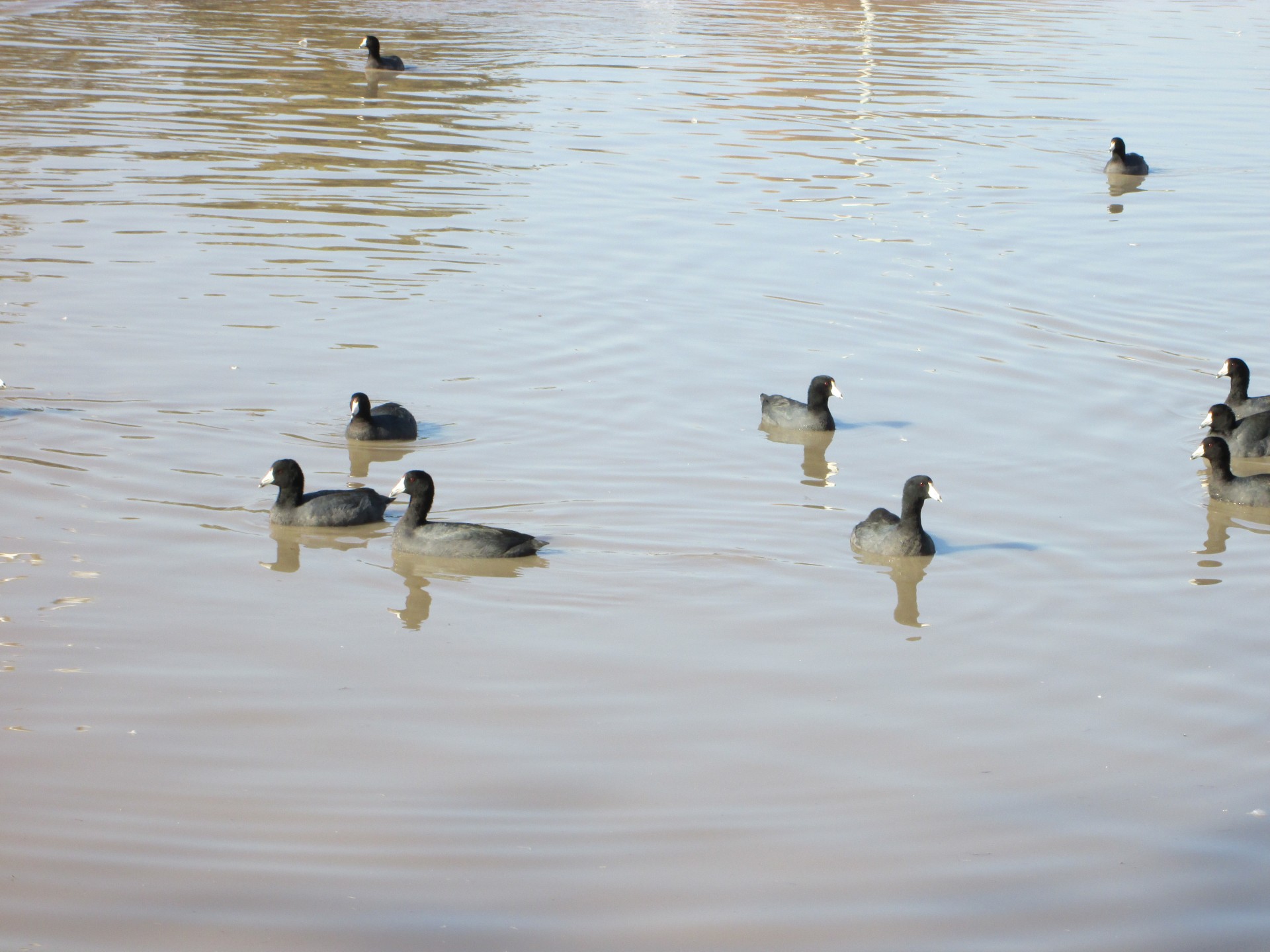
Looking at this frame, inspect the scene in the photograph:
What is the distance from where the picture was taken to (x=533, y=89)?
31.5 m

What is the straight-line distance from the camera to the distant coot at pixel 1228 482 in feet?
42.3

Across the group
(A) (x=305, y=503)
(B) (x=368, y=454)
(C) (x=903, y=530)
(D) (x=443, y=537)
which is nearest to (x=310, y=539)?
(A) (x=305, y=503)

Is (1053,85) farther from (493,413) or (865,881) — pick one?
(865,881)

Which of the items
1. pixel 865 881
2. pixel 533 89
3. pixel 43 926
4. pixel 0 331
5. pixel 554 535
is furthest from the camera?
pixel 533 89

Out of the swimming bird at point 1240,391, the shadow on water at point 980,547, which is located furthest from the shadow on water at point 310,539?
the swimming bird at point 1240,391

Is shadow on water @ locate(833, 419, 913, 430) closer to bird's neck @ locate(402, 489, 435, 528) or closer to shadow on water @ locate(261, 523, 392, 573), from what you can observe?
bird's neck @ locate(402, 489, 435, 528)

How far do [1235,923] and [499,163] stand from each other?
19438mm

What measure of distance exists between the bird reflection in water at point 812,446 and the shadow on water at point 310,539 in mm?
3704

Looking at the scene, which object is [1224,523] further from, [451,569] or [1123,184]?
[1123,184]

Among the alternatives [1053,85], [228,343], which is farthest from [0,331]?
[1053,85]

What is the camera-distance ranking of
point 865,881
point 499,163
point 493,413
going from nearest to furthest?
point 865,881 < point 493,413 < point 499,163

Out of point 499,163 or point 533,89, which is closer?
point 499,163

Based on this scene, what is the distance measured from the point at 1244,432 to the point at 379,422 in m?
7.82

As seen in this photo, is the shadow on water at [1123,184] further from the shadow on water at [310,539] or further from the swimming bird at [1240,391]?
the shadow on water at [310,539]
